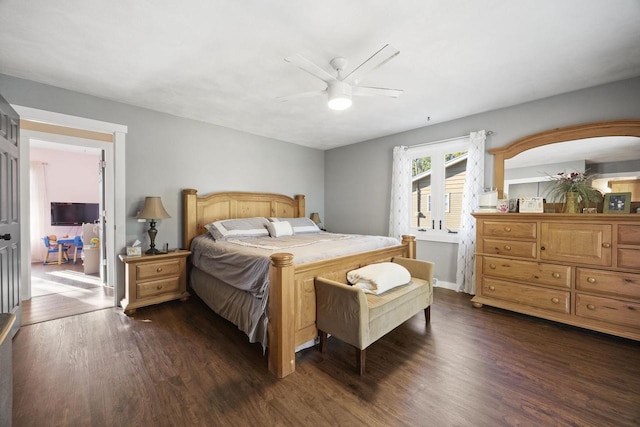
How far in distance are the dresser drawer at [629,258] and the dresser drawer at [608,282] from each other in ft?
0.26

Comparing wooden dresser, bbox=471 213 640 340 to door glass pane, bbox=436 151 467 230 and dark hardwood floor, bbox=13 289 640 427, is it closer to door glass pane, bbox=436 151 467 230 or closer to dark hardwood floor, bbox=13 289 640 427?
dark hardwood floor, bbox=13 289 640 427

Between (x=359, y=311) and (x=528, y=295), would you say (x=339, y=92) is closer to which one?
(x=359, y=311)

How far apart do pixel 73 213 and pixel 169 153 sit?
434cm

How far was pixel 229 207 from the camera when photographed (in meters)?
4.26

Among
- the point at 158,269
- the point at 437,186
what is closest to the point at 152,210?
the point at 158,269

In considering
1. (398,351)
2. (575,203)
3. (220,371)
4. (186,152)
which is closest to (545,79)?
(575,203)

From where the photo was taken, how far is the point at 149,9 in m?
1.77

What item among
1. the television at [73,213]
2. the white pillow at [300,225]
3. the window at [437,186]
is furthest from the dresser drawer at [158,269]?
the television at [73,213]

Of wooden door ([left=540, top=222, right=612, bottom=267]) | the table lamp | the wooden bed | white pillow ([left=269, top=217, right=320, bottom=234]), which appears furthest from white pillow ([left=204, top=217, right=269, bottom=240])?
wooden door ([left=540, top=222, right=612, bottom=267])

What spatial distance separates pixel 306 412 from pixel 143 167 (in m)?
3.42

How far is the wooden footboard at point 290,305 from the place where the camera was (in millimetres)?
1908

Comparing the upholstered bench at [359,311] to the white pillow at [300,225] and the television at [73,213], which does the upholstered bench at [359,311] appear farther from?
the television at [73,213]

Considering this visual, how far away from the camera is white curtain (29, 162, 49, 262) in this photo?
5.79 meters

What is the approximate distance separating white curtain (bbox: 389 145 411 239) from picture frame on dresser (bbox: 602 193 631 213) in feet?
7.42
